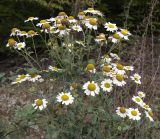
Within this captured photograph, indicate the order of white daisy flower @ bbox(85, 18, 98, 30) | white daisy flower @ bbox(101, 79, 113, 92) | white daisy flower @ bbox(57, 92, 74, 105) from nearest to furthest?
white daisy flower @ bbox(57, 92, 74, 105) < white daisy flower @ bbox(101, 79, 113, 92) < white daisy flower @ bbox(85, 18, 98, 30)

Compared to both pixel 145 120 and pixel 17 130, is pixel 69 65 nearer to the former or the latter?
pixel 17 130

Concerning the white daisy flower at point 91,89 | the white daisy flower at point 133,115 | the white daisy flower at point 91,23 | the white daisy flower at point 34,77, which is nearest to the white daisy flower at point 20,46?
the white daisy flower at point 34,77

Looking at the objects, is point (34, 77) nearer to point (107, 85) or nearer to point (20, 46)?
point (20, 46)

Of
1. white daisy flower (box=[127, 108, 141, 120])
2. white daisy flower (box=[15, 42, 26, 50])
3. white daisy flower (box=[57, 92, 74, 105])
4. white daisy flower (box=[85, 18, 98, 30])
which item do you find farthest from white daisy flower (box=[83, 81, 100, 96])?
white daisy flower (box=[15, 42, 26, 50])

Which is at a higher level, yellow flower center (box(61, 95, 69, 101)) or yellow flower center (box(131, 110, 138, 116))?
yellow flower center (box(61, 95, 69, 101))

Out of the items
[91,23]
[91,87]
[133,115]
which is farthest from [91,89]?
[91,23]

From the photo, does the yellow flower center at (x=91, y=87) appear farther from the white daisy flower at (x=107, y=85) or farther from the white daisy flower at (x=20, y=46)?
the white daisy flower at (x=20, y=46)

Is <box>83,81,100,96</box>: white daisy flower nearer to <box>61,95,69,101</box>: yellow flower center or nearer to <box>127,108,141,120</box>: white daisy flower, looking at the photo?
<box>61,95,69,101</box>: yellow flower center

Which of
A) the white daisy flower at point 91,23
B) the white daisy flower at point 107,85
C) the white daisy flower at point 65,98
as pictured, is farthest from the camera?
the white daisy flower at point 91,23

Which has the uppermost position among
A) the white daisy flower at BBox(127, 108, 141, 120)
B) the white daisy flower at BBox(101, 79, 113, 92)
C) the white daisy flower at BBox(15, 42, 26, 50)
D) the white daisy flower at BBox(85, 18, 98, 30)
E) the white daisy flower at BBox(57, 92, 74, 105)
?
the white daisy flower at BBox(85, 18, 98, 30)

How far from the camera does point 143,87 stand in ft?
14.1

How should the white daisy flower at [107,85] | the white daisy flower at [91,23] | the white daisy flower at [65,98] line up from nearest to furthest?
1. the white daisy flower at [65,98]
2. the white daisy flower at [107,85]
3. the white daisy flower at [91,23]

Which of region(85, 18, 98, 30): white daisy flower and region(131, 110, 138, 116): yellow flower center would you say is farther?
region(85, 18, 98, 30): white daisy flower

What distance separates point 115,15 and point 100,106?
390cm
